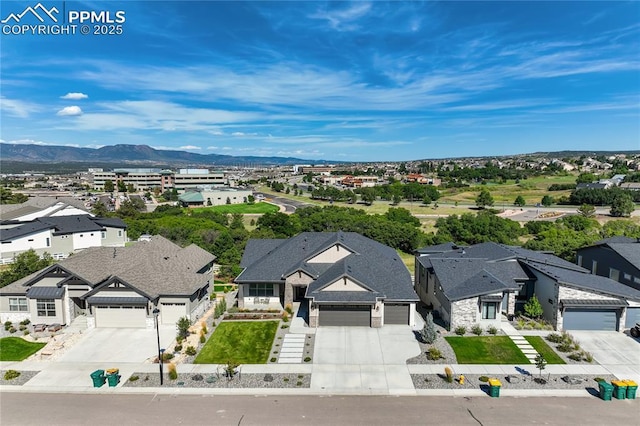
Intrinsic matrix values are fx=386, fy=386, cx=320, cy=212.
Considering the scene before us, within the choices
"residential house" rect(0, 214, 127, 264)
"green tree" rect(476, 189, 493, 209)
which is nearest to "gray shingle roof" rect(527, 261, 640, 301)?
"residential house" rect(0, 214, 127, 264)

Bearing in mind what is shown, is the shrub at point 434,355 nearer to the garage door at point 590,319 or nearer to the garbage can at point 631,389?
the garbage can at point 631,389

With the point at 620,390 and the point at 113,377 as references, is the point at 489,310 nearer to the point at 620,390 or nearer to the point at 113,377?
the point at 620,390

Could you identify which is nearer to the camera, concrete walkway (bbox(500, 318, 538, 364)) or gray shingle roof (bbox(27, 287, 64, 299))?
concrete walkway (bbox(500, 318, 538, 364))

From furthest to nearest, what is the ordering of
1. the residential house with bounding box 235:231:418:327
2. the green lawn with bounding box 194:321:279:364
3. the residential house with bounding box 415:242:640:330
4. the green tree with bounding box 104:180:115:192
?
the green tree with bounding box 104:180:115:192 → the residential house with bounding box 235:231:418:327 → the residential house with bounding box 415:242:640:330 → the green lawn with bounding box 194:321:279:364

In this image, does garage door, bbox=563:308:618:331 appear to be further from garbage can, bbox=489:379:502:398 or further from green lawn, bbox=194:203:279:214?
green lawn, bbox=194:203:279:214

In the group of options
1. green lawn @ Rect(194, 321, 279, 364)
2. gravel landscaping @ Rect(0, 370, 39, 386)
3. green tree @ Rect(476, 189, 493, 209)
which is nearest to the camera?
gravel landscaping @ Rect(0, 370, 39, 386)

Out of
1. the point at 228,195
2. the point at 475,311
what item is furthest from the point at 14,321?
the point at 228,195

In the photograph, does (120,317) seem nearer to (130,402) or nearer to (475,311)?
(130,402)
